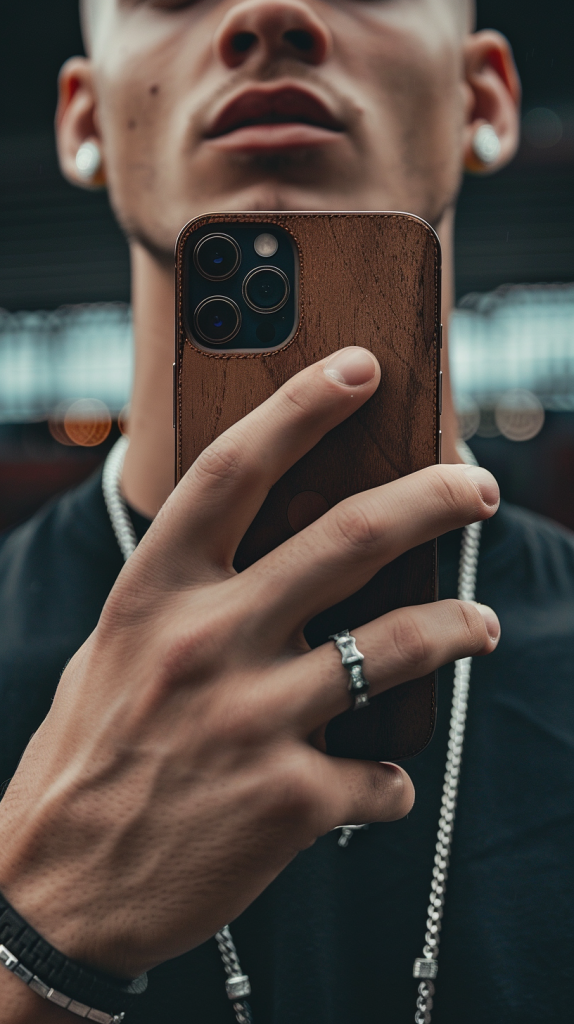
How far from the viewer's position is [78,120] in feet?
3.75

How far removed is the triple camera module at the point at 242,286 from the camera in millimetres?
587

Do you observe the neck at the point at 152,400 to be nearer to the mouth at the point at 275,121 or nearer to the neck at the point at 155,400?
the neck at the point at 155,400

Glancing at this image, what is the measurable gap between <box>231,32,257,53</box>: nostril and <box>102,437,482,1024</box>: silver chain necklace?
1.85ft

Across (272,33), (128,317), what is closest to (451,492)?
(272,33)

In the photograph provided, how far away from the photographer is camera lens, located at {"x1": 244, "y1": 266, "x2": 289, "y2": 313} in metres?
0.59

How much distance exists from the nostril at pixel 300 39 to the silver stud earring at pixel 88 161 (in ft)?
1.21

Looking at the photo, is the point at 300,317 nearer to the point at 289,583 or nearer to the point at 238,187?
the point at 289,583

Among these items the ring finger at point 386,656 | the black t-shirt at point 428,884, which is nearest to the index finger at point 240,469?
the ring finger at point 386,656

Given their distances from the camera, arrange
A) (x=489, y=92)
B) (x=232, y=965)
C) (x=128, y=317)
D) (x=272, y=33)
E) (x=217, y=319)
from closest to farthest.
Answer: (x=217, y=319)
(x=232, y=965)
(x=272, y=33)
(x=489, y=92)
(x=128, y=317)

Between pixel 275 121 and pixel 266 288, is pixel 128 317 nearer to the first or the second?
pixel 275 121

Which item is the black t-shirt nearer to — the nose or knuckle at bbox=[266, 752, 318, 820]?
knuckle at bbox=[266, 752, 318, 820]

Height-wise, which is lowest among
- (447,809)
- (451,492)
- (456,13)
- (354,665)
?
(447,809)

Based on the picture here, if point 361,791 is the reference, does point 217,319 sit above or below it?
above

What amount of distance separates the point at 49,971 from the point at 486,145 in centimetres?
114
